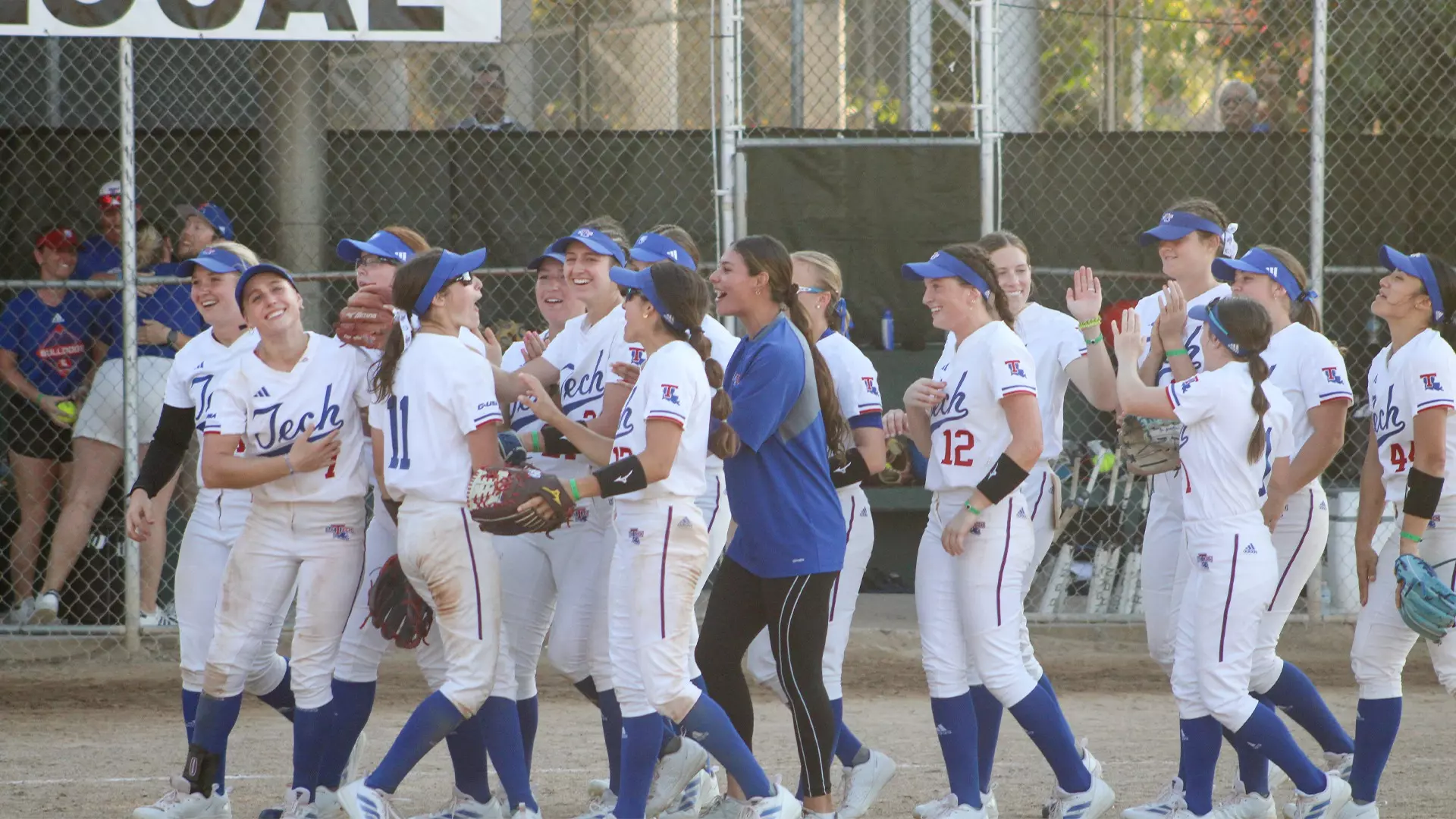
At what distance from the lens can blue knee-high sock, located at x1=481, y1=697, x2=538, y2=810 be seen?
4.70 m

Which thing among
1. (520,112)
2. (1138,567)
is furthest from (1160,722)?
(520,112)

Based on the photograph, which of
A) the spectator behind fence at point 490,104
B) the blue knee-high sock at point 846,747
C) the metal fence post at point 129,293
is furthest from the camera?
the spectator behind fence at point 490,104

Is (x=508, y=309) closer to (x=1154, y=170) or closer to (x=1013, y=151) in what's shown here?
(x=1013, y=151)

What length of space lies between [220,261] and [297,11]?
2.64 m

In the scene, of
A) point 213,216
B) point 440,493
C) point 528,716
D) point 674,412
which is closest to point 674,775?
point 528,716

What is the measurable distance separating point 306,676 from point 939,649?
188cm

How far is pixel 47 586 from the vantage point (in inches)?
300

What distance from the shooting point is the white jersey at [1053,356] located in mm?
5305

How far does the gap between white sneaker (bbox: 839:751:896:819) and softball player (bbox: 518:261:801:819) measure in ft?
1.97

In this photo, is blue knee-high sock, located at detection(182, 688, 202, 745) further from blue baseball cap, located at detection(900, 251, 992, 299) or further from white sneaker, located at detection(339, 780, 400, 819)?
blue baseball cap, located at detection(900, 251, 992, 299)

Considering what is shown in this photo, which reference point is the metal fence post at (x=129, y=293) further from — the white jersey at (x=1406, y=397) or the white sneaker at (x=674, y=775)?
the white jersey at (x=1406, y=397)

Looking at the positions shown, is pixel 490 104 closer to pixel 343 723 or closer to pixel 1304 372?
pixel 343 723

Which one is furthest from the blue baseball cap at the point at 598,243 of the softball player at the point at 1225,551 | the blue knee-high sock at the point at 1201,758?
the blue knee-high sock at the point at 1201,758

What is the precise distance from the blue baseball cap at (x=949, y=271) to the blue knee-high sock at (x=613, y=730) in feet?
5.32
